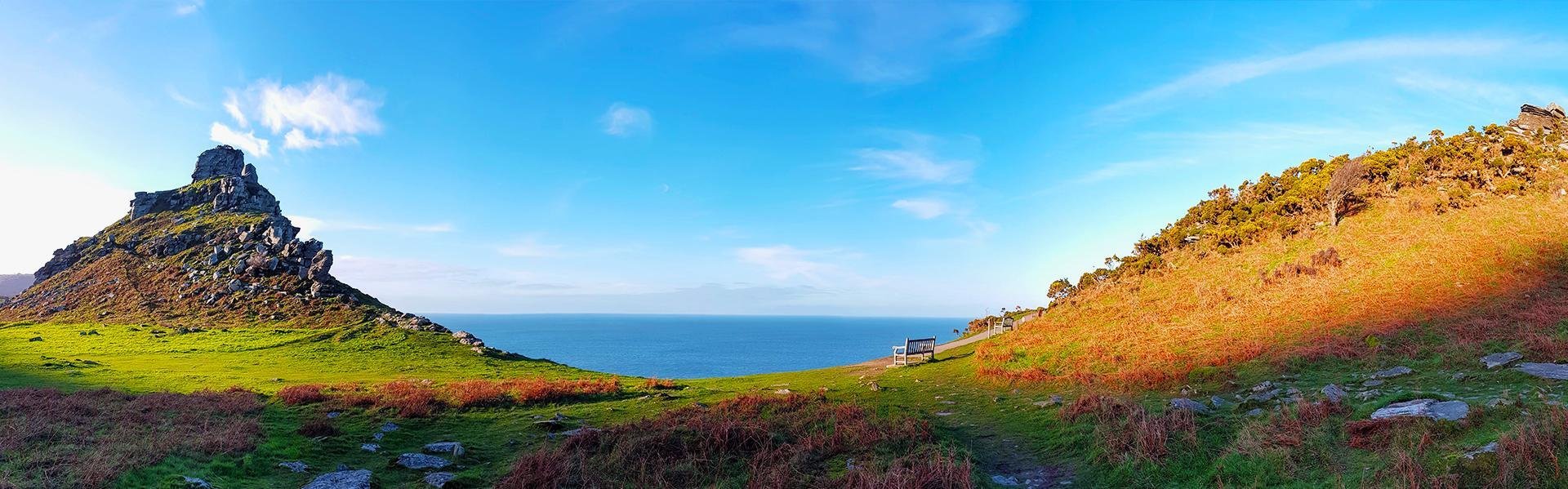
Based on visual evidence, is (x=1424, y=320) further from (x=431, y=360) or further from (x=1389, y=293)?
(x=431, y=360)

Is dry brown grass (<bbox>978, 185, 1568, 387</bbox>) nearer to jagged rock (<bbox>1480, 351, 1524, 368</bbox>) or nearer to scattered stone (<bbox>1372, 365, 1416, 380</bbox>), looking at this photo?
jagged rock (<bbox>1480, 351, 1524, 368</bbox>)

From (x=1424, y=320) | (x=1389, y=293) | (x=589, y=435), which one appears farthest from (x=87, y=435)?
(x=1389, y=293)

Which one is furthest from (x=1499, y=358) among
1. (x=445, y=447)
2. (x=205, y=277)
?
(x=205, y=277)

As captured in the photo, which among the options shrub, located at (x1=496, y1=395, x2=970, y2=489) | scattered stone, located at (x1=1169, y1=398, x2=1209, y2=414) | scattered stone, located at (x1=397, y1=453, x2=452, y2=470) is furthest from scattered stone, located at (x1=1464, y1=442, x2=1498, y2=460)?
scattered stone, located at (x1=397, y1=453, x2=452, y2=470)

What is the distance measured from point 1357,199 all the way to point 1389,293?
601 inches

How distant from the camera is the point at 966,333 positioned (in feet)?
139

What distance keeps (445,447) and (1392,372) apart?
2205 cm

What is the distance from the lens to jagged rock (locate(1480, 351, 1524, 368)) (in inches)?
531

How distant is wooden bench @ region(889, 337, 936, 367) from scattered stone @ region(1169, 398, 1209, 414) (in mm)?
14109

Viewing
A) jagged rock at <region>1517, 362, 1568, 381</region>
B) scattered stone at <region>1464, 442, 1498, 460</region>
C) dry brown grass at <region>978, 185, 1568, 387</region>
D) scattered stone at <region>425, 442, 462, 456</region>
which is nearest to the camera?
scattered stone at <region>1464, 442, 1498, 460</region>

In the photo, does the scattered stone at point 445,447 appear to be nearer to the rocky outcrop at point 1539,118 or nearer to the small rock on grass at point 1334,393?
the small rock on grass at point 1334,393

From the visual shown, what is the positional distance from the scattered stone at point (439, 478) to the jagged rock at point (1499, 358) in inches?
853

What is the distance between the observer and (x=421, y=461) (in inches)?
522

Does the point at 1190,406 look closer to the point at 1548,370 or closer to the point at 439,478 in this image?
the point at 1548,370
